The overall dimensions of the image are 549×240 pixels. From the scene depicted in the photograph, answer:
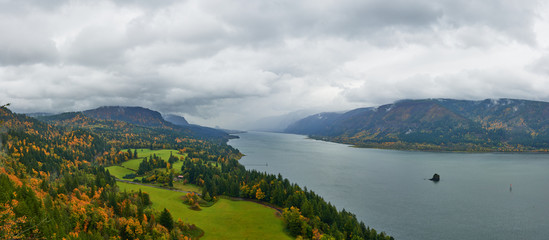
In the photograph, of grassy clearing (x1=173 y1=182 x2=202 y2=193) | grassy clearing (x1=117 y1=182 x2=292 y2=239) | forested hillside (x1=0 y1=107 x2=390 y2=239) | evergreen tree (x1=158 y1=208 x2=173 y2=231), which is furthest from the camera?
grassy clearing (x1=173 y1=182 x2=202 y2=193)

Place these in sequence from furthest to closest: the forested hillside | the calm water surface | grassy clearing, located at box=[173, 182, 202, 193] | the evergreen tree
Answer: grassy clearing, located at box=[173, 182, 202, 193] < the calm water surface < the evergreen tree < the forested hillside

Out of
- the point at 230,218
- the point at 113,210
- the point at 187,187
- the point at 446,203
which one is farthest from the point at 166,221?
the point at 446,203

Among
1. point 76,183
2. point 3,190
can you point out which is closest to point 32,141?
point 76,183

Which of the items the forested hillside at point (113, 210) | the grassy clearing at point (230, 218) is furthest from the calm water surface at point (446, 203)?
the grassy clearing at point (230, 218)

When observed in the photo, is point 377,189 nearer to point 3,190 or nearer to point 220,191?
point 220,191

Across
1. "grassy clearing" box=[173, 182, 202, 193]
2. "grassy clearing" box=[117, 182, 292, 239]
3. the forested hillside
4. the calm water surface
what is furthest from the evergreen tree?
"grassy clearing" box=[173, 182, 202, 193]

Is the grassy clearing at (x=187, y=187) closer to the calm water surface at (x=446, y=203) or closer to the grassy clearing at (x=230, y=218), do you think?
the grassy clearing at (x=230, y=218)

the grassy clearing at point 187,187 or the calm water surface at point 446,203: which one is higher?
the calm water surface at point 446,203

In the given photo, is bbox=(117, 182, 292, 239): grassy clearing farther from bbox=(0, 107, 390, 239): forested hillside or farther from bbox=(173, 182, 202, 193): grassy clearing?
bbox=(173, 182, 202, 193): grassy clearing
